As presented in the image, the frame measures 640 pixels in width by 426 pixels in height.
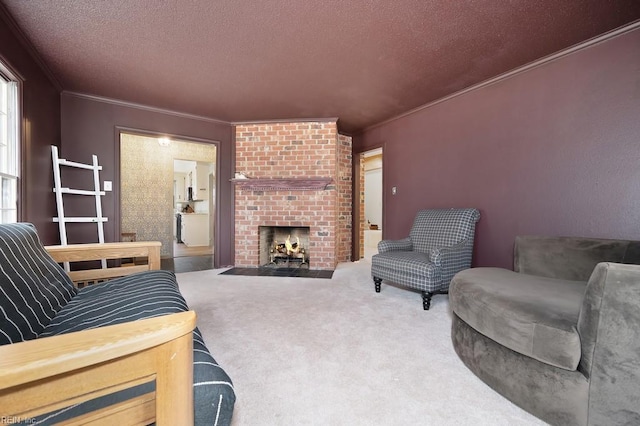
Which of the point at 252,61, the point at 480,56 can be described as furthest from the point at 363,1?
the point at 480,56

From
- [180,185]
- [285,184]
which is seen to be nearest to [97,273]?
[285,184]

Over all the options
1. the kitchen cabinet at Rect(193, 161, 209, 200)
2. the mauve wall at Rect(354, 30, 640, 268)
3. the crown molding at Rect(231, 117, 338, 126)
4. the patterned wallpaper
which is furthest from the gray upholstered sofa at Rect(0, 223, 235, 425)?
the kitchen cabinet at Rect(193, 161, 209, 200)

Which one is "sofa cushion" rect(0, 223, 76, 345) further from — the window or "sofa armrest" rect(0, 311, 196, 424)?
the window

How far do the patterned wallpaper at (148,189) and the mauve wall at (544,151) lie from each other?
421 centimetres

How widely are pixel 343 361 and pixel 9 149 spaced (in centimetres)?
309

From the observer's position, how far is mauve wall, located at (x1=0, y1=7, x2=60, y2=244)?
2119mm

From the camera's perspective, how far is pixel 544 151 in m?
2.48

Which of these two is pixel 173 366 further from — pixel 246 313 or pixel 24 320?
pixel 246 313

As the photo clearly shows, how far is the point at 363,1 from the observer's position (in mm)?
1764

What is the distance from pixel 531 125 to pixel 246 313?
315cm

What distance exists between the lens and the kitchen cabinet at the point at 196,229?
Result: 7.04m

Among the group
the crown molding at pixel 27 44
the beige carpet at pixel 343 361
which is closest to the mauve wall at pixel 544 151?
the beige carpet at pixel 343 361

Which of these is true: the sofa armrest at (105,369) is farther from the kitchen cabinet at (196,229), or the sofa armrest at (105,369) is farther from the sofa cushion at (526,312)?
the kitchen cabinet at (196,229)

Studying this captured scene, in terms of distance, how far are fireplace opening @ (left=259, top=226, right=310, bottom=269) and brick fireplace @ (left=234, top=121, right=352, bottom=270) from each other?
190 mm
